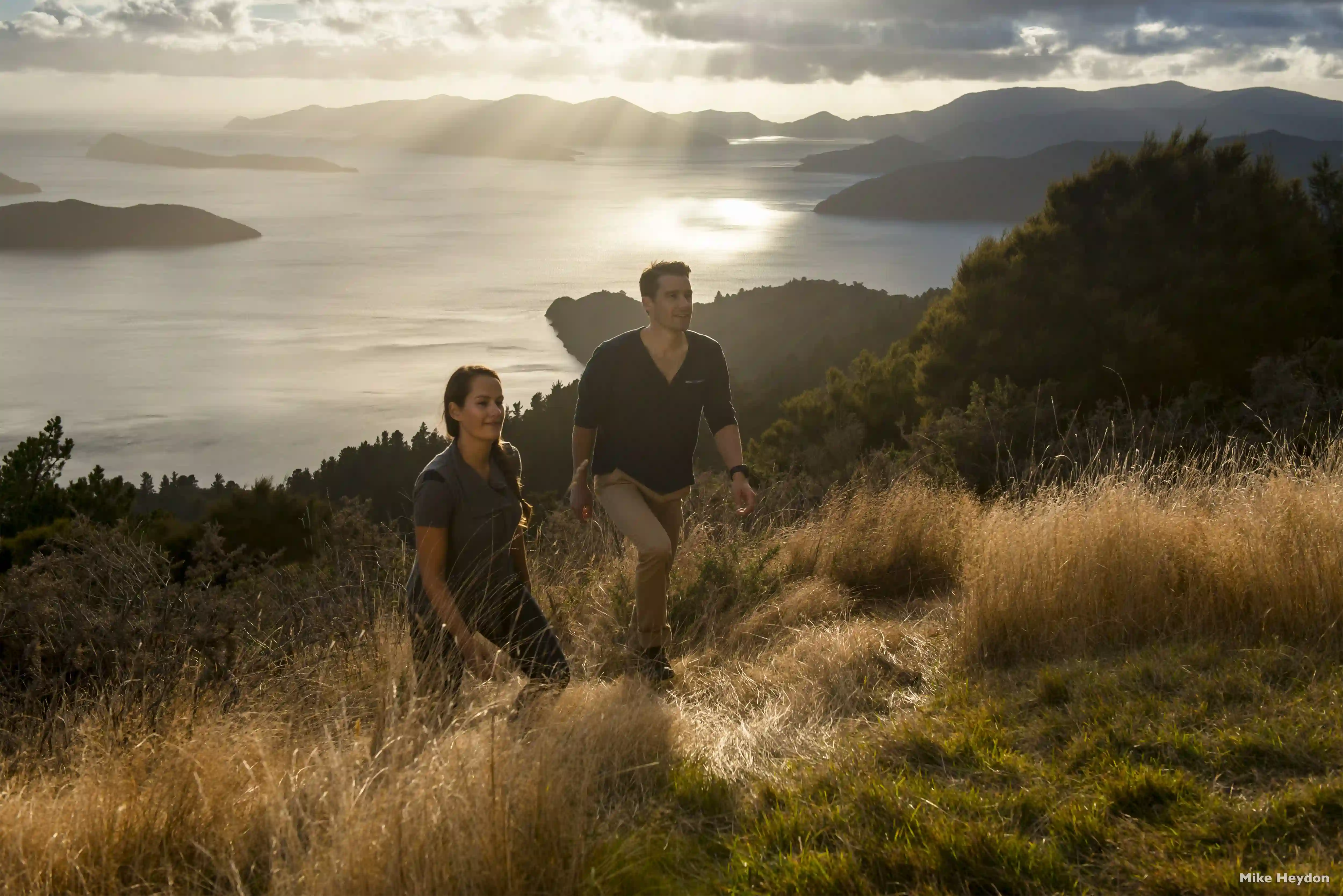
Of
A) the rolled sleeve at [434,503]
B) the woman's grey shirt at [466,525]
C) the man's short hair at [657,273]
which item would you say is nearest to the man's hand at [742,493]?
the man's short hair at [657,273]

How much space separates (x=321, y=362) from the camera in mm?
56875

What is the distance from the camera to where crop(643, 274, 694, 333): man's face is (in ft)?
13.2

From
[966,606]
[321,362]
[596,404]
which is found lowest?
[321,362]

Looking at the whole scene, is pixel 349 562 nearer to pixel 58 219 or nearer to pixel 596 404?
pixel 596 404

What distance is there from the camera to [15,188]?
270ft

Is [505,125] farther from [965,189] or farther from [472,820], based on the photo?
[472,820]

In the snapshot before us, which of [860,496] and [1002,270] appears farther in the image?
[1002,270]

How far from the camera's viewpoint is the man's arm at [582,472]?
4020 mm

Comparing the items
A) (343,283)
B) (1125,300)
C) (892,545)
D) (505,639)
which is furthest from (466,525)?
(343,283)

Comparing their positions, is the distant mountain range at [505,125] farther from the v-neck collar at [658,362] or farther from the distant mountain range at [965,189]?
the v-neck collar at [658,362]

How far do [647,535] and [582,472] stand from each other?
406 mm

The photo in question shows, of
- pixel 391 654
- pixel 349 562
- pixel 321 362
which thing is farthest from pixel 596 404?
pixel 321 362

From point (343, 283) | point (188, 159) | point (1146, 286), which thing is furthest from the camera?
point (188, 159)

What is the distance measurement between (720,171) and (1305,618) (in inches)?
4457
